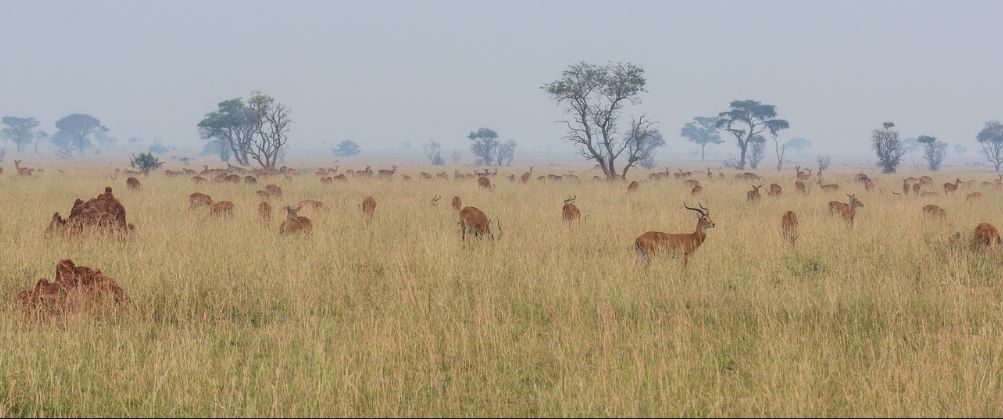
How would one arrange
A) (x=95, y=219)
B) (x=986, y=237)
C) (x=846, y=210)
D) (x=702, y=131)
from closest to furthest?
(x=986, y=237) < (x=95, y=219) < (x=846, y=210) < (x=702, y=131)

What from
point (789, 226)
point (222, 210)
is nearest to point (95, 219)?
point (222, 210)

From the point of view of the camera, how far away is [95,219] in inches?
401

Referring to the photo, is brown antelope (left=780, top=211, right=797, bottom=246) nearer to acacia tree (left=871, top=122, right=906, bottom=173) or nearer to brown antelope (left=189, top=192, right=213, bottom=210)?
brown antelope (left=189, top=192, right=213, bottom=210)

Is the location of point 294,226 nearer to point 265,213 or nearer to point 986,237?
point 265,213

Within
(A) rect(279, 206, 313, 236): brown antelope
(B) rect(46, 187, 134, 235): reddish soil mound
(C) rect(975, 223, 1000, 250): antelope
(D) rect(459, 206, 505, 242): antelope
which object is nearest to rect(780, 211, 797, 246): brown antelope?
(C) rect(975, 223, 1000, 250): antelope

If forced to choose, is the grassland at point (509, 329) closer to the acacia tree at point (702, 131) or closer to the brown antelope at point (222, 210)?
the brown antelope at point (222, 210)

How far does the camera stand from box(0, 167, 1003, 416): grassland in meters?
4.14

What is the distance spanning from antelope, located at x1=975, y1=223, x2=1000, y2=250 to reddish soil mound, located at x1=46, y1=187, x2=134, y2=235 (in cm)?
1146

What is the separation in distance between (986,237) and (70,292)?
10375mm

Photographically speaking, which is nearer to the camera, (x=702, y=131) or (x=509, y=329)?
(x=509, y=329)

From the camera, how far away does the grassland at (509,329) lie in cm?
414

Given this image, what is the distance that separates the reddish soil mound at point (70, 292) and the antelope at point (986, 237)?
32.7ft

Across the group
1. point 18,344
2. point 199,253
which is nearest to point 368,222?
point 199,253

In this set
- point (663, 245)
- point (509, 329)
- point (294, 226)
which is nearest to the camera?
point (509, 329)
